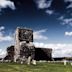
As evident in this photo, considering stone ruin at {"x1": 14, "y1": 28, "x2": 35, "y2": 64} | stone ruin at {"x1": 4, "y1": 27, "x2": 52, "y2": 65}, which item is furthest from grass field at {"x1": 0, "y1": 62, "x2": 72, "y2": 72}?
stone ruin at {"x1": 4, "y1": 27, "x2": 52, "y2": 65}

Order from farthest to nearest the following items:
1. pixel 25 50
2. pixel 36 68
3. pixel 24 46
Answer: pixel 24 46 < pixel 25 50 < pixel 36 68

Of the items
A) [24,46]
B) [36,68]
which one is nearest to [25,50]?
[24,46]

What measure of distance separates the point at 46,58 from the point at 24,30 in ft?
49.3

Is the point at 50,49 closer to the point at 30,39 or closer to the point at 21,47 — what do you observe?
the point at 30,39

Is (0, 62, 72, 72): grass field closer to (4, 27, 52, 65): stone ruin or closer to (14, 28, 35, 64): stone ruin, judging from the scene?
(14, 28, 35, 64): stone ruin

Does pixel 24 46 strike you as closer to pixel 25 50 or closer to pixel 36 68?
pixel 25 50

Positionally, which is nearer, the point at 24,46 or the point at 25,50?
the point at 25,50

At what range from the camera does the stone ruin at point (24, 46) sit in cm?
7594

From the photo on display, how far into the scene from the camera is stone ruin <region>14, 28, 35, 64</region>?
7594 cm

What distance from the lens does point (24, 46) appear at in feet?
255

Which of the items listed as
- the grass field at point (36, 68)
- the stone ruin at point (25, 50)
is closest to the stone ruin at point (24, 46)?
the stone ruin at point (25, 50)

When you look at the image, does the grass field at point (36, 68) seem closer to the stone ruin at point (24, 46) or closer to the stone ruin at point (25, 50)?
the stone ruin at point (24, 46)

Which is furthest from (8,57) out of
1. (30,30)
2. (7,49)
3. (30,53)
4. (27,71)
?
(27,71)

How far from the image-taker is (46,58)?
284 feet
